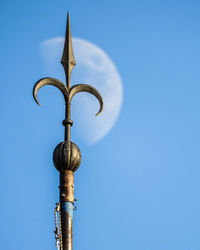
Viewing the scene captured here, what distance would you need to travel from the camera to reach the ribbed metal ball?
15234 millimetres

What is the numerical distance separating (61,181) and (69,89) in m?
3.17

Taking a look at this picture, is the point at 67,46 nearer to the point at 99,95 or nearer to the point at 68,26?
the point at 68,26

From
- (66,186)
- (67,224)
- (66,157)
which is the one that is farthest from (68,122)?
(67,224)

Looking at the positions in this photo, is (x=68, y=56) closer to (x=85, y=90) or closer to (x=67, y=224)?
(x=85, y=90)

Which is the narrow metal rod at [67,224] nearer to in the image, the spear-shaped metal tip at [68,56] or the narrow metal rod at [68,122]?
the narrow metal rod at [68,122]

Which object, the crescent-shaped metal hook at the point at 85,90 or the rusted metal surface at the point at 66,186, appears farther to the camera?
the crescent-shaped metal hook at the point at 85,90

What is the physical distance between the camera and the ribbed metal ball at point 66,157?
50.0 feet

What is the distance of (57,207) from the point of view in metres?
15.0

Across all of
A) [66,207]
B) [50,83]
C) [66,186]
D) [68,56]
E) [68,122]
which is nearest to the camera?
[66,207]

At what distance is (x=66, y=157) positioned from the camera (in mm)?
15211

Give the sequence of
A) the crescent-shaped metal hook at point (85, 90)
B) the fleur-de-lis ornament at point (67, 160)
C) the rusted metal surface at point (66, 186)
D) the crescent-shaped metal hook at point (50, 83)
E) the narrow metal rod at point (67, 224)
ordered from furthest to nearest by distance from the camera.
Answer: the crescent-shaped metal hook at point (85, 90), the crescent-shaped metal hook at point (50, 83), the rusted metal surface at point (66, 186), the fleur-de-lis ornament at point (67, 160), the narrow metal rod at point (67, 224)

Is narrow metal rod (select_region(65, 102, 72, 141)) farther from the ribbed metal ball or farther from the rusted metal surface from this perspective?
the rusted metal surface

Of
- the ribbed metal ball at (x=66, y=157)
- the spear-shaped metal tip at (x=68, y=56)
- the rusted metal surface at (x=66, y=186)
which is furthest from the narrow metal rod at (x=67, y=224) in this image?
the spear-shaped metal tip at (x=68, y=56)

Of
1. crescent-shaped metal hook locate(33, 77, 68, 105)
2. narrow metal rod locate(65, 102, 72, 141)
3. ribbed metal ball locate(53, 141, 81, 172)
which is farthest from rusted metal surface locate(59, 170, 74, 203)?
crescent-shaped metal hook locate(33, 77, 68, 105)
